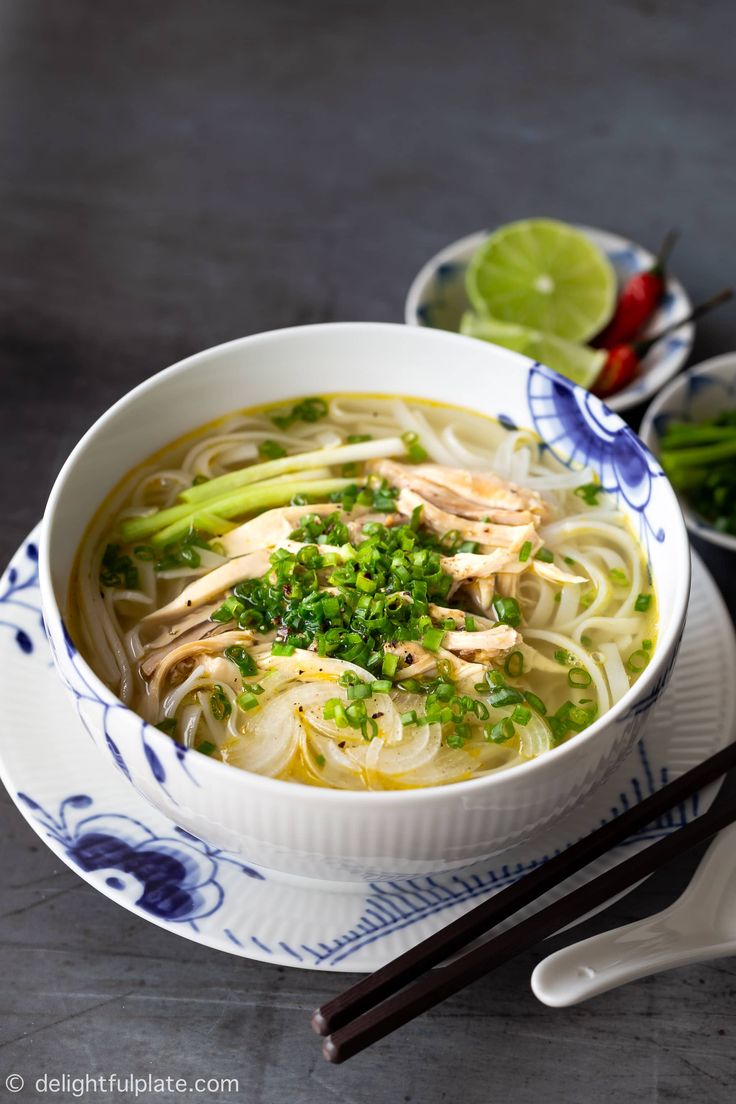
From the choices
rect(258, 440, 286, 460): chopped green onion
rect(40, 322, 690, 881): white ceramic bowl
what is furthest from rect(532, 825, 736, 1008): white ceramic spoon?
rect(258, 440, 286, 460): chopped green onion

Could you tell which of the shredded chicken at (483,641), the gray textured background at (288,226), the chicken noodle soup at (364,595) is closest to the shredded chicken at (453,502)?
the chicken noodle soup at (364,595)

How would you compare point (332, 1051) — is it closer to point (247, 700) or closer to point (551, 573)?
point (247, 700)

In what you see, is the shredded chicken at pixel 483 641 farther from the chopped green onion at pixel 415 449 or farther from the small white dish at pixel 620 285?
the small white dish at pixel 620 285

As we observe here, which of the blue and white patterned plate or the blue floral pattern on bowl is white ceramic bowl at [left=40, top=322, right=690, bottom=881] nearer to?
the blue floral pattern on bowl

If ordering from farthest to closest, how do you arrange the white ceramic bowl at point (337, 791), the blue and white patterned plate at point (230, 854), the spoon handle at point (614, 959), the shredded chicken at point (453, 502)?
the shredded chicken at point (453, 502) < the blue and white patterned plate at point (230, 854) < the spoon handle at point (614, 959) < the white ceramic bowl at point (337, 791)

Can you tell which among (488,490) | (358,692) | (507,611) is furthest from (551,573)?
(358,692)

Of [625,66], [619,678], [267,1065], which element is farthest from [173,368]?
[625,66]
